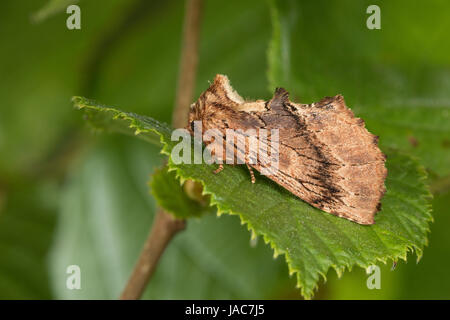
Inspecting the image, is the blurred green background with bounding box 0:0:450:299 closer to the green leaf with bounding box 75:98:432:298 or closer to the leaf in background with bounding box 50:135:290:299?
the leaf in background with bounding box 50:135:290:299

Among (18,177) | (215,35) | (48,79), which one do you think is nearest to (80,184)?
(18,177)

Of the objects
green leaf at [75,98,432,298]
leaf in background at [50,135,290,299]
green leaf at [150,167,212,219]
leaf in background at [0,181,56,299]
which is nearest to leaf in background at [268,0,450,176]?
green leaf at [75,98,432,298]

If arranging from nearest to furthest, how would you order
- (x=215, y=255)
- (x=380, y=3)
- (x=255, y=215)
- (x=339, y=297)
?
(x=255, y=215)
(x=380, y=3)
(x=339, y=297)
(x=215, y=255)

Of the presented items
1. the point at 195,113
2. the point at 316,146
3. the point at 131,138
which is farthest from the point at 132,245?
the point at 316,146

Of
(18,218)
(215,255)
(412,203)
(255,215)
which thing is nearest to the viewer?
(255,215)

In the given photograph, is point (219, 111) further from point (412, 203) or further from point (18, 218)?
point (18, 218)

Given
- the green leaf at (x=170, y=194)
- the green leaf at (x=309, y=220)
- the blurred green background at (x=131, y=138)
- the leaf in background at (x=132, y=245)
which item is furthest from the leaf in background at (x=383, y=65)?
the leaf in background at (x=132, y=245)
